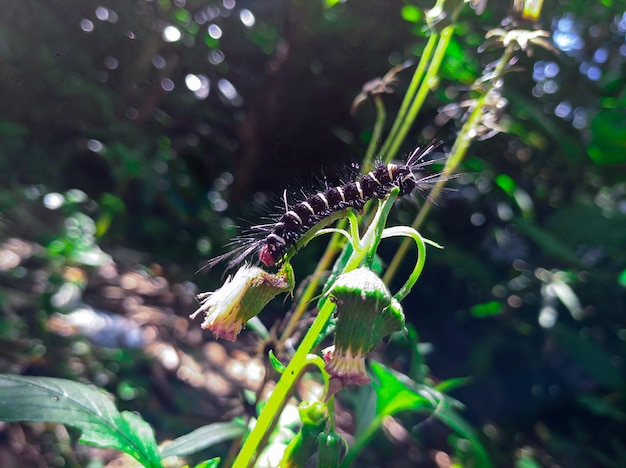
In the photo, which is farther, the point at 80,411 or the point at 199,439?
the point at 199,439

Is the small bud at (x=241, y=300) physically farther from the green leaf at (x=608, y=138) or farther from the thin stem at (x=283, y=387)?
the green leaf at (x=608, y=138)

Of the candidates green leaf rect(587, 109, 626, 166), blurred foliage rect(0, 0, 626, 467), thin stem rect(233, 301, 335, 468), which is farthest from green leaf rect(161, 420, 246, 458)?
green leaf rect(587, 109, 626, 166)

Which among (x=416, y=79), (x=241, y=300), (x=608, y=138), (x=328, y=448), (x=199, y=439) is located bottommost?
(x=199, y=439)

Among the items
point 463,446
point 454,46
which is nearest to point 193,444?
point 463,446

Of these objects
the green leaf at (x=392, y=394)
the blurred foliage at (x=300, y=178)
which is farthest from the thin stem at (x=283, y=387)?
the blurred foliage at (x=300, y=178)

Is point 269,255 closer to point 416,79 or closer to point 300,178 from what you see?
point 416,79

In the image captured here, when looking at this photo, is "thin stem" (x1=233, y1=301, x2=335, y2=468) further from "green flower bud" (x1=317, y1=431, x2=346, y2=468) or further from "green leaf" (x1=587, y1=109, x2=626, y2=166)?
"green leaf" (x1=587, y1=109, x2=626, y2=166)

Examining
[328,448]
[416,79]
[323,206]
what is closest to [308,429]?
[328,448]
